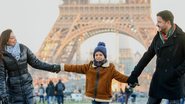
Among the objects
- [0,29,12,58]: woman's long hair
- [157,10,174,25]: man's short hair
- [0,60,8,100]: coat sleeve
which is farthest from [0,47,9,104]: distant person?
[157,10,174,25]: man's short hair

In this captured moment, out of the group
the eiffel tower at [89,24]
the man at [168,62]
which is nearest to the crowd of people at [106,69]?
the man at [168,62]

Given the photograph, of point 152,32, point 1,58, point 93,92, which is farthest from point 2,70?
point 152,32

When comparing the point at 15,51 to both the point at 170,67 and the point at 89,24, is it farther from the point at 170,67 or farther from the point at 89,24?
the point at 89,24

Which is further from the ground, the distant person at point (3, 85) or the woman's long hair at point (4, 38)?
the woman's long hair at point (4, 38)

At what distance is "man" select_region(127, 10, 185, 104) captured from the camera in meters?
7.38

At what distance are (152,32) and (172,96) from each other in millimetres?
51597

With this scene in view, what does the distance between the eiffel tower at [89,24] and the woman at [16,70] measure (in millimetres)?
51379

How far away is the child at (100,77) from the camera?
7.95 m

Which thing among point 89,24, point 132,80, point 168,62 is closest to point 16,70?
point 132,80

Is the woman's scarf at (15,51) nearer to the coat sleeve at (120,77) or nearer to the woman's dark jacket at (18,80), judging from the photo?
the woman's dark jacket at (18,80)

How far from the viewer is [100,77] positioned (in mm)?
8008

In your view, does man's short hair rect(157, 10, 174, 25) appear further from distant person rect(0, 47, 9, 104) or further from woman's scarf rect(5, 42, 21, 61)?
distant person rect(0, 47, 9, 104)

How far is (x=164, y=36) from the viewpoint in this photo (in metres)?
7.50

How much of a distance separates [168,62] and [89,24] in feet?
185
